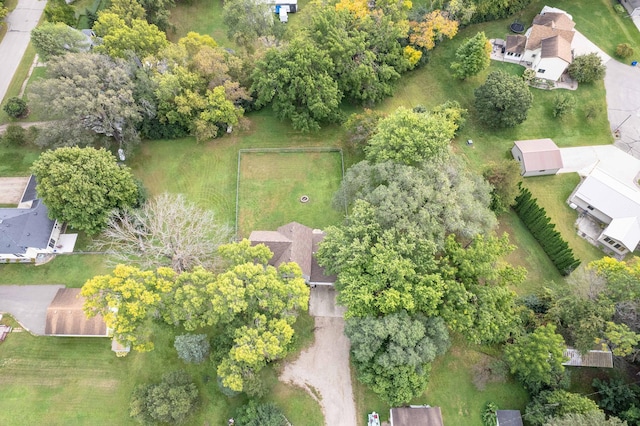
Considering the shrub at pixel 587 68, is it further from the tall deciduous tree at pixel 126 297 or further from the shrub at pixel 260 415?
the tall deciduous tree at pixel 126 297

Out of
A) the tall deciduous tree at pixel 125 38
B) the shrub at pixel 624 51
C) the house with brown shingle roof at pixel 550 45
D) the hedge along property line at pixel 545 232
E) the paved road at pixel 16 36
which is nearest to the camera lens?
the hedge along property line at pixel 545 232

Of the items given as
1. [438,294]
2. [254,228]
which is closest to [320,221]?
[254,228]

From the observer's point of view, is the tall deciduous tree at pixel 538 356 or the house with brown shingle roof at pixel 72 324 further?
the house with brown shingle roof at pixel 72 324

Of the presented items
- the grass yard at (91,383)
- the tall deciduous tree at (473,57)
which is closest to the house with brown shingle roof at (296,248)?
the grass yard at (91,383)

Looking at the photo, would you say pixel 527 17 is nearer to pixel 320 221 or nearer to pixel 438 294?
pixel 320 221

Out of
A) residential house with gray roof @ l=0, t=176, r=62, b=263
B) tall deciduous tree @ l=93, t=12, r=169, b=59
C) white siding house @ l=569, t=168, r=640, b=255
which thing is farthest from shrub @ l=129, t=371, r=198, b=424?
white siding house @ l=569, t=168, r=640, b=255
